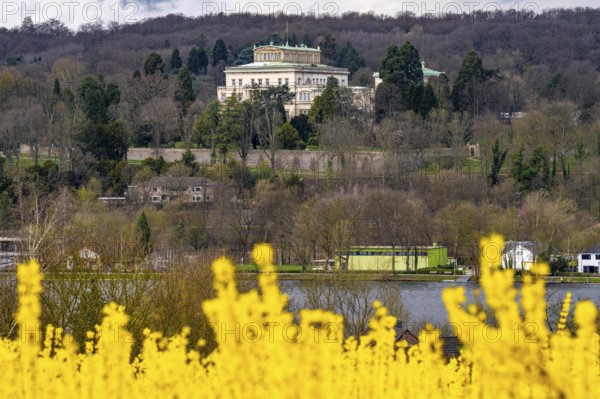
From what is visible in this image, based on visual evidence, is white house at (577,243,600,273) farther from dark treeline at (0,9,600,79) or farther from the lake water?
dark treeline at (0,9,600,79)

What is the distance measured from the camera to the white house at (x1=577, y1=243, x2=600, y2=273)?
34.6 m

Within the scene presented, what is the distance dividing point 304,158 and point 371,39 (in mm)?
45234

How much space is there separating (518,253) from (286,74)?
27564 millimetres

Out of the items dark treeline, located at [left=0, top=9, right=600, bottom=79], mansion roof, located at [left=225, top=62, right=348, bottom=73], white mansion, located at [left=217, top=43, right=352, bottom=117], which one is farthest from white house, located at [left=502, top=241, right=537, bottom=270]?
dark treeline, located at [left=0, top=9, right=600, bottom=79]

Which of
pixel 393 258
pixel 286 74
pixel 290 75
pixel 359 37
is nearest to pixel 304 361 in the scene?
pixel 393 258

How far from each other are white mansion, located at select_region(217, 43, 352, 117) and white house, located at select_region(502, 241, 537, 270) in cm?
2129

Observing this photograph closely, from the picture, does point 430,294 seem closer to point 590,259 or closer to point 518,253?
point 518,253

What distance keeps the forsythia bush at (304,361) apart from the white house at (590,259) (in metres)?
26.2

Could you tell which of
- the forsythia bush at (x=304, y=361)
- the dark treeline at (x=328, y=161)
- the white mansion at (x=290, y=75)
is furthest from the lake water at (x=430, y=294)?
the white mansion at (x=290, y=75)

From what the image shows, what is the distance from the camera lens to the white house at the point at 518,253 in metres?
32.4

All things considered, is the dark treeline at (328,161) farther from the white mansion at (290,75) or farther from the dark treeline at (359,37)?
the dark treeline at (359,37)

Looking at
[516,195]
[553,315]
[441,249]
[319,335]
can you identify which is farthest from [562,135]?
[319,335]

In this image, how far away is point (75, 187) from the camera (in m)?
43.1

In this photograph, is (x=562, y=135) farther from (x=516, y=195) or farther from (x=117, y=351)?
(x=117, y=351)
